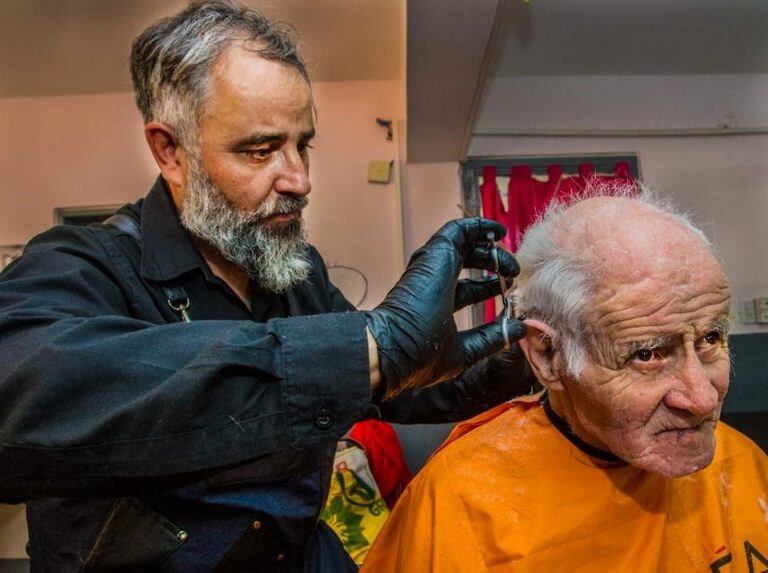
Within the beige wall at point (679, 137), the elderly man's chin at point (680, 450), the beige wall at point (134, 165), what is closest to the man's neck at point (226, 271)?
the elderly man's chin at point (680, 450)

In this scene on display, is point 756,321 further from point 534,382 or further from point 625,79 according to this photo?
point 534,382

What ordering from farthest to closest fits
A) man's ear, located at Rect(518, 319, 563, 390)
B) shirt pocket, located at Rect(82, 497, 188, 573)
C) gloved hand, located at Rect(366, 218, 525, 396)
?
1. man's ear, located at Rect(518, 319, 563, 390)
2. shirt pocket, located at Rect(82, 497, 188, 573)
3. gloved hand, located at Rect(366, 218, 525, 396)

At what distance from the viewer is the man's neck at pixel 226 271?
1.24 meters

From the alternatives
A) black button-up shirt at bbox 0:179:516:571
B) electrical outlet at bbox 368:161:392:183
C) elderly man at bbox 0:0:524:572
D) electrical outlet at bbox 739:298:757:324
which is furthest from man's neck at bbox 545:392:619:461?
electrical outlet at bbox 739:298:757:324

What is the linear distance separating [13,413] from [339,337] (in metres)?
0.41

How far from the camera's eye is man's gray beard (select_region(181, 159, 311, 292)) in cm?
114

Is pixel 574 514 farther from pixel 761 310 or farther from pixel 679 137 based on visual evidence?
pixel 679 137

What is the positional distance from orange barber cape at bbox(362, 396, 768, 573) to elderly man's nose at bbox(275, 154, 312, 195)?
0.69 metres

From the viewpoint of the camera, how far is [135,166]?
3.70 meters

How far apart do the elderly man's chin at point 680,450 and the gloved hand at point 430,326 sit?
1.06ft

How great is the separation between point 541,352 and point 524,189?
2385 millimetres

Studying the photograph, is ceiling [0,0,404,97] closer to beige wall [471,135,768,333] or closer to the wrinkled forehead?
beige wall [471,135,768,333]

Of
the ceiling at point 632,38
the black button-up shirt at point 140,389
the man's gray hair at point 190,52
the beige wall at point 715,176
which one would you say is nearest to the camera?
the black button-up shirt at point 140,389

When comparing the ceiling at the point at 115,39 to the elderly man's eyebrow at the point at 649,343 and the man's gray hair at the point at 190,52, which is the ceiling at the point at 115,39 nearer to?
the man's gray hair at the point at 190,52
